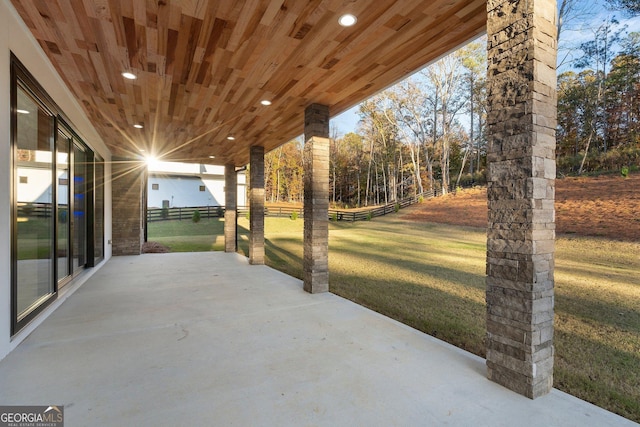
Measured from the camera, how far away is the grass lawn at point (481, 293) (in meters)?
2.37

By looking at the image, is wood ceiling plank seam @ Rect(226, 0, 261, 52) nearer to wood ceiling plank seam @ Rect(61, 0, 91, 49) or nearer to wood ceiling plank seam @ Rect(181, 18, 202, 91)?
wood ceiling plank seam @ Rect(181, 18, 202, 91)

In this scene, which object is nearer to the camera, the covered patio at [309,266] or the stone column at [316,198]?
the covered patio at [309,266]

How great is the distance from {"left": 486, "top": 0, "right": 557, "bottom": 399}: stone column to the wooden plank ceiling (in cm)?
53

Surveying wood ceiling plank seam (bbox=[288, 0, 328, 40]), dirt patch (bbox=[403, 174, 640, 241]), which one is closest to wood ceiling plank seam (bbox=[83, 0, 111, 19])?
wood ceiling plank seam (bbox=[288, 0, 328, 40])

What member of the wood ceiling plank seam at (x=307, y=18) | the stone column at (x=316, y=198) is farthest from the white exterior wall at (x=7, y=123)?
the stone column at (x=316, y=198)

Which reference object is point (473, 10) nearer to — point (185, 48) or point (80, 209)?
point (185, 48)

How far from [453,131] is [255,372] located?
21149 millimetres

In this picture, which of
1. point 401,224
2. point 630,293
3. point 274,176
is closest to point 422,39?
point 630,293

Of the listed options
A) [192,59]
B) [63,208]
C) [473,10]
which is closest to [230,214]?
[63,208]

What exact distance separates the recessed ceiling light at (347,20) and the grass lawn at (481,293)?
327 centimetres

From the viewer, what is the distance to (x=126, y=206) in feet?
25.9

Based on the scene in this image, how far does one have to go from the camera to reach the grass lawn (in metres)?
2.37

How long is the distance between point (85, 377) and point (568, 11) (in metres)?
11.6

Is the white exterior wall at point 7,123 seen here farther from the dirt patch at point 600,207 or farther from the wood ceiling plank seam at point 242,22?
the dirt patch at point 600,207
